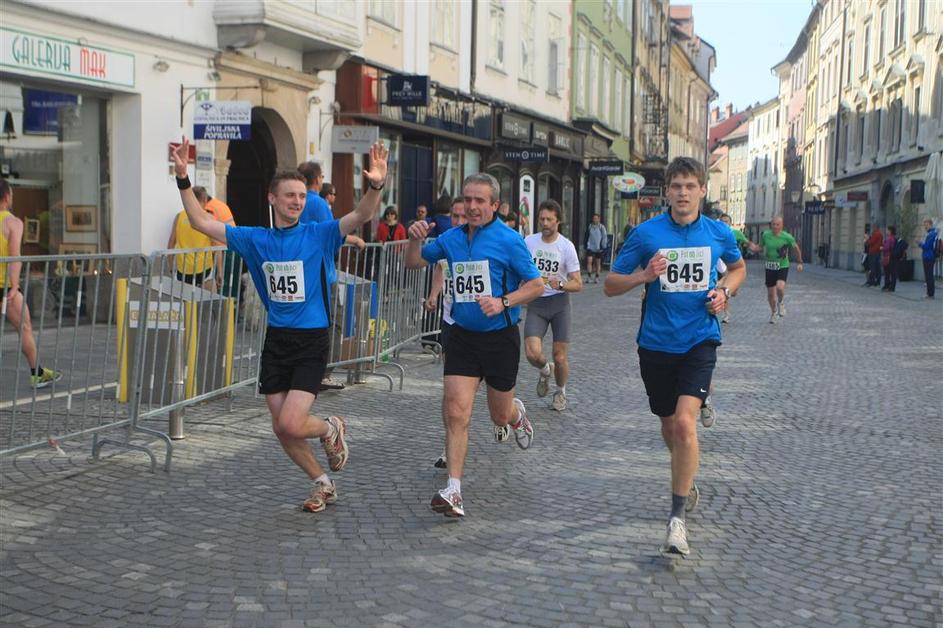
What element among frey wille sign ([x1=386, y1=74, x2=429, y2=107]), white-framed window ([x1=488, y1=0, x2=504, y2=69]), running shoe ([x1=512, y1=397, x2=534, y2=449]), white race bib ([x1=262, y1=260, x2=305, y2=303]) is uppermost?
white-framed window ([x1=488, y1=0, x2=504, y2=69])

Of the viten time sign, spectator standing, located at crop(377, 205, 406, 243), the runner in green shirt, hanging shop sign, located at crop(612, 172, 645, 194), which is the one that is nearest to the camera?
the viten time sign

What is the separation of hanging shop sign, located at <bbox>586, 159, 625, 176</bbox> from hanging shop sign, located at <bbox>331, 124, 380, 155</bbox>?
18080 mm

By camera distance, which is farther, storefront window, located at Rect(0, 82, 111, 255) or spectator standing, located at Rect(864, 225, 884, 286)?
spectator standing, located at Rect(864, 225, 884, 286)

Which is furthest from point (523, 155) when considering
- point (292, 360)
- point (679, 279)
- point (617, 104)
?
point (679, 279)

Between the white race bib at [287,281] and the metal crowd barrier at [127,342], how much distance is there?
1081 mm

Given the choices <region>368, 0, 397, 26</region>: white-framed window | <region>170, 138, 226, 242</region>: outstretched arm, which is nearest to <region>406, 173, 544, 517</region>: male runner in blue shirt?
<region>170, 138, 226, 242</region>: outstretched arm

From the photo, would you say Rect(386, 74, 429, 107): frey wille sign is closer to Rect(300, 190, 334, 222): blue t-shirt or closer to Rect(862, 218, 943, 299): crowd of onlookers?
Rect(300, 190, 334, 222): blue t-shirt

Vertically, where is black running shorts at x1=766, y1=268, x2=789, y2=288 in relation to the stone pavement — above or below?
above

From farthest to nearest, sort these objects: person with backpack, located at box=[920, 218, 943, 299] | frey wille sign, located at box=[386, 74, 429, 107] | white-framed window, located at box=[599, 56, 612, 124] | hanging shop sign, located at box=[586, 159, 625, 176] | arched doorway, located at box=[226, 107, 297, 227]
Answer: white-framed window, located at box=[599, 56, 612, 124], hanging shop sign, located at box=[586, 159, 625, 176], person with backpack, located at box=[920, 218, 943, 299], frey wille sign, located at box=[386, 74, 429, 107], arched doorway, located at box=[226, 107, 297, 227]

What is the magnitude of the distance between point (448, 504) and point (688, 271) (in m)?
1.67

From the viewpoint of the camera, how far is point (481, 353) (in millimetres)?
6180

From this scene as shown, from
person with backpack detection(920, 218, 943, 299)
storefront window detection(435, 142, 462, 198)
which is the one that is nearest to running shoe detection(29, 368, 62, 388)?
storefront window detection(435, 142, 462, 198)

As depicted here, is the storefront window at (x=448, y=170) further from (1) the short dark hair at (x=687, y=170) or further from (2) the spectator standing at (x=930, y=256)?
(1) the short dark hair at (x=687, y=170)

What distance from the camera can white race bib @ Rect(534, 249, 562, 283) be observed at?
947 cm
